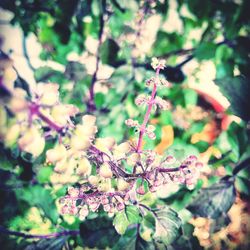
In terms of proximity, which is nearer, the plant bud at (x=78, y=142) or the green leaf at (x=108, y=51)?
the plant bud at (x=78, y=142)

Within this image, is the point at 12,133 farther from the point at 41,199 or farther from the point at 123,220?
the point at 41,199

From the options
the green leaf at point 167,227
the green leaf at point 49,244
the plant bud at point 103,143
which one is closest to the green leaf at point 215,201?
the green leaf at point 167,227

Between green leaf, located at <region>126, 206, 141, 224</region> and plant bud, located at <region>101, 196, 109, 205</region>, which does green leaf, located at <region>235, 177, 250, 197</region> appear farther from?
plant bud, located at <region>101, 196, 109, 205</region>

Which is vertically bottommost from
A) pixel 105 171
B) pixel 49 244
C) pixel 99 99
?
pixel 49 244

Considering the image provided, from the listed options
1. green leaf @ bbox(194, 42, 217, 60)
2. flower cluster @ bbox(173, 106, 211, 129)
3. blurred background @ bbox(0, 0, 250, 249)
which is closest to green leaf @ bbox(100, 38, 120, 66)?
blurred background @ bbox(0, 0, 250, 249)

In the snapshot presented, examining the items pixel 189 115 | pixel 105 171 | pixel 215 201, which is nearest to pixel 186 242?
pixel 215 201

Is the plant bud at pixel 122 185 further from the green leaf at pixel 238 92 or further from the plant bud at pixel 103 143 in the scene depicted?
the green leaf at pixel 238 92
